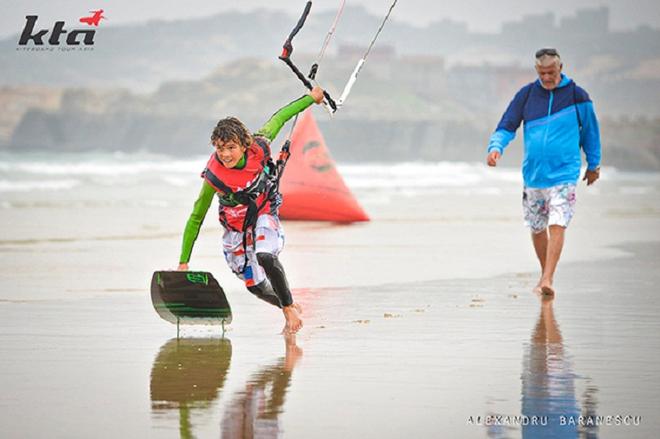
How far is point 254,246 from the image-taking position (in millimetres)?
7664

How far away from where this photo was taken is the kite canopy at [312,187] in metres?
17.2

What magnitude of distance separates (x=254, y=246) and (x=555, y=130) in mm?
3056

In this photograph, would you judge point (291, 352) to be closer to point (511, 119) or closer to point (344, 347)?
point (344, 347)

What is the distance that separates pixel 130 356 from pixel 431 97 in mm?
166364

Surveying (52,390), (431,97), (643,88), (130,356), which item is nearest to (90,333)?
(130,356)

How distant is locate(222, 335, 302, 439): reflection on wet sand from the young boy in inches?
36.7

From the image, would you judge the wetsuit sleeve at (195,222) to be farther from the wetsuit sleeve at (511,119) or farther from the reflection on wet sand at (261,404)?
the wetsuit sleeve at (511,119)

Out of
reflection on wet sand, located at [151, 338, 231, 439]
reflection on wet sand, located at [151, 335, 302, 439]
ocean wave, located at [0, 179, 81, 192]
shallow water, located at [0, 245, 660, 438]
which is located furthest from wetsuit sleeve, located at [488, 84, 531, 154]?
ocean wave, located at [0, 179, 81, 192]

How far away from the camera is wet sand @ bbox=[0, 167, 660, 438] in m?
5.36

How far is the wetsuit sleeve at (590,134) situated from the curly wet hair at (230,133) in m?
3.30

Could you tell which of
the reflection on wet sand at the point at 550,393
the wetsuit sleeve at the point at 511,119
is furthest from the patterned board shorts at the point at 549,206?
the reflection on wet sand at the point at 550,393

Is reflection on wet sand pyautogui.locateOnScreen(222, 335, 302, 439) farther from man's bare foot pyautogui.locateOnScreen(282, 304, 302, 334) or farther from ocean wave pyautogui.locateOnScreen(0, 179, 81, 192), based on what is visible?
ocean wave pyautogui.locateOnScreen(0, 179, 81, 192)

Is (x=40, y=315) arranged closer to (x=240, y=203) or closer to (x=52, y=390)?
(x=240, y=203)

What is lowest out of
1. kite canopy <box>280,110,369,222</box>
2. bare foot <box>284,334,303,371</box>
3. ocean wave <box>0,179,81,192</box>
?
bare foot <box>284,334,303,371</box>
